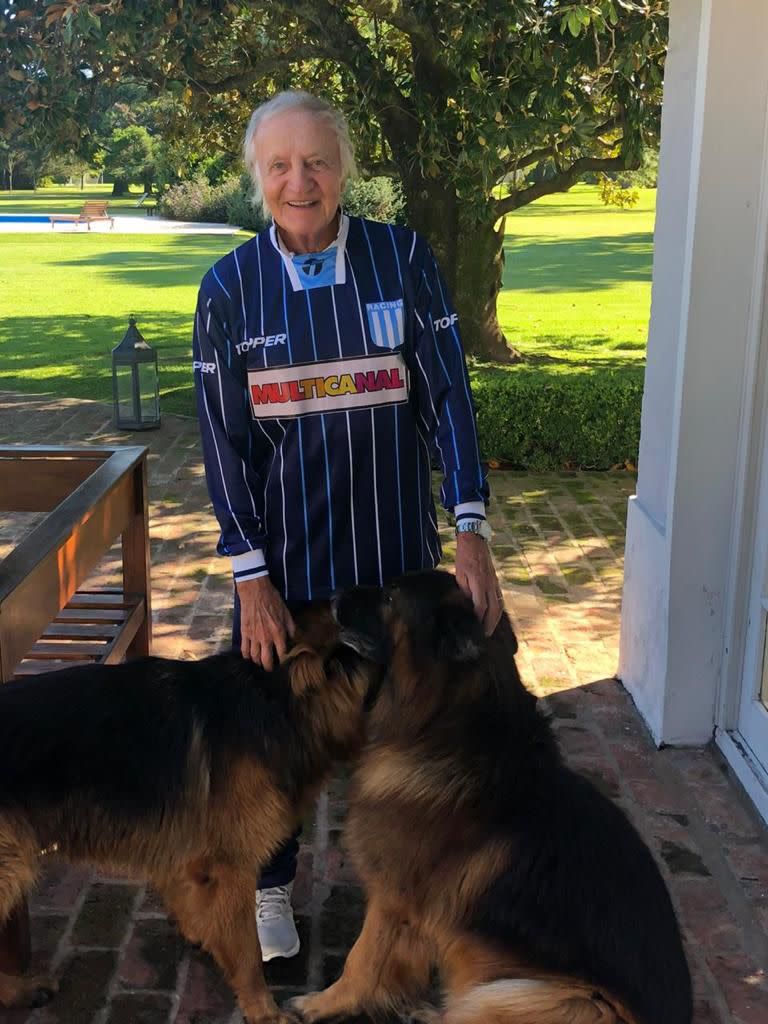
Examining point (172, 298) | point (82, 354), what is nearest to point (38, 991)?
point (82, 354)

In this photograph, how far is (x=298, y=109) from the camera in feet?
9.51

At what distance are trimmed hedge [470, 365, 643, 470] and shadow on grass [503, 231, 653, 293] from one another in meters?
14.4

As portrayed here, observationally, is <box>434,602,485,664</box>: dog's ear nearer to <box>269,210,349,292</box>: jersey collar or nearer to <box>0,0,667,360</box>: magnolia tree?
<box>269,210,349,292</box>: jersey collar

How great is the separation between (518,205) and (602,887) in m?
11.9

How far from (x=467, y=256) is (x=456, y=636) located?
11344 mm

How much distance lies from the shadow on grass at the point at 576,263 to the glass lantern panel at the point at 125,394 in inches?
604

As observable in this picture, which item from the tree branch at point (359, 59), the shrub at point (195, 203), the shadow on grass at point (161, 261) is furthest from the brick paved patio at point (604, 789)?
the shrub at point (195, 203)

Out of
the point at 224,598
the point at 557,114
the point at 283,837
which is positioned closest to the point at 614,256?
the point at 557,114

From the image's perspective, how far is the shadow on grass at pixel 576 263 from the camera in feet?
89.6

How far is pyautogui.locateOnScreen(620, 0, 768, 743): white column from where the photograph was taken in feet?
13.9

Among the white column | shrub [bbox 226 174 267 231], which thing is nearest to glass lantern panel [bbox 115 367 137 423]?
the white column

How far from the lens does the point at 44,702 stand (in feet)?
9.20

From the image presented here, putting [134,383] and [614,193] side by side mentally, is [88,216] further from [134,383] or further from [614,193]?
[134,383]

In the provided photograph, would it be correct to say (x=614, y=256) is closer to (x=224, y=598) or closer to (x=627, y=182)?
(x=627, y=182)
